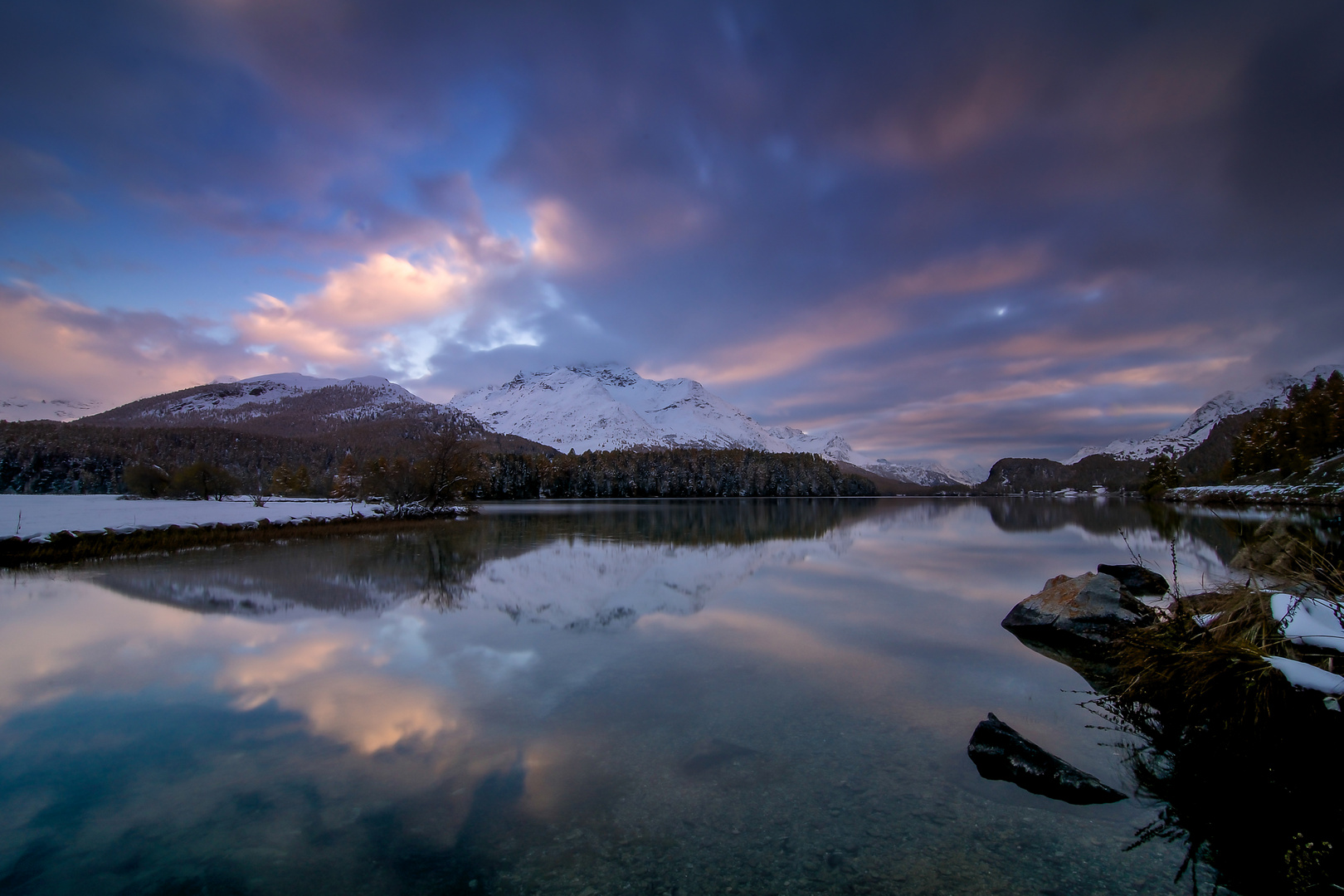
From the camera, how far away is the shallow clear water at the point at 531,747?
14.6 feet

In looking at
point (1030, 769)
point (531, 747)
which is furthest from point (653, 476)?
point (1030, 769)

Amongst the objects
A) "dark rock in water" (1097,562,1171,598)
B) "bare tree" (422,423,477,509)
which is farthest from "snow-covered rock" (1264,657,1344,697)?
"bare tree" (422,423,477,509)

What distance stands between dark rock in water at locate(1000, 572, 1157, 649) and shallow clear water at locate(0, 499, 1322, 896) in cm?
79

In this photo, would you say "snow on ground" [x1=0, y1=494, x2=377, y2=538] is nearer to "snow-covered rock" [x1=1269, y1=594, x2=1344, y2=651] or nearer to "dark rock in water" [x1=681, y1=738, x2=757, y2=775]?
"dark rock in water" [x1=681, y1=738, x2=757, y2=775]

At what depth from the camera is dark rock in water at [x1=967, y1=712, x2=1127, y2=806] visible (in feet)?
18.2

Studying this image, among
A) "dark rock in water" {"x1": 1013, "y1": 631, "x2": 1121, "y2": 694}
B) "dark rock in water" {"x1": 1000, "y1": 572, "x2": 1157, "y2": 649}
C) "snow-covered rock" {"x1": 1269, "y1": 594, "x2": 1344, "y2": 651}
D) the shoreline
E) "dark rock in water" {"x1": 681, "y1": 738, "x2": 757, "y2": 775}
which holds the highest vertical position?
"snow-covered rock" {"x1": 1269, "y1": 594, "x2": 1344, "y2": 651}

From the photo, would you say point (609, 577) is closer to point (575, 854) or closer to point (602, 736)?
Result: point (602, 736)

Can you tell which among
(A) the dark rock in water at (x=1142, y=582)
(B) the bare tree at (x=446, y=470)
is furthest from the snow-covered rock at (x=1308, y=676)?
(B) the bare tree at (x=446, y=470)

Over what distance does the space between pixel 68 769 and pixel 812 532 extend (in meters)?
35.8

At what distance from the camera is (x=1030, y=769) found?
5.83 meters

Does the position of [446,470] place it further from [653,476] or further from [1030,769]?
[653,476]

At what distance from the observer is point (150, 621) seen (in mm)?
12062

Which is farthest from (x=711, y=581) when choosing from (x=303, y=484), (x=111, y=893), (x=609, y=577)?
(x=303, y=484)

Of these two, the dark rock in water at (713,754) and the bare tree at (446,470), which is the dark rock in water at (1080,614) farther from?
the bare tree at (446,470)
